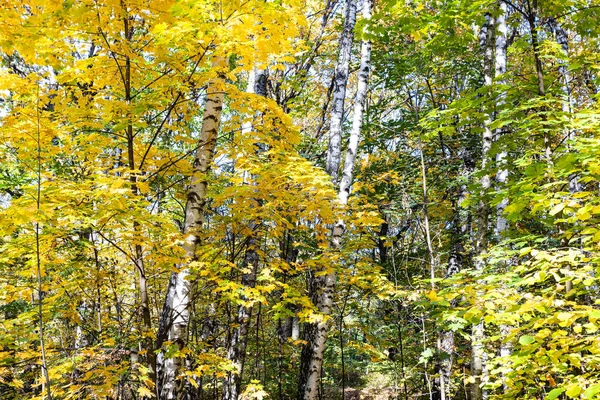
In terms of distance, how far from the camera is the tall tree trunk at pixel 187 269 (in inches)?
157

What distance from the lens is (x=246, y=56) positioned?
354 cm

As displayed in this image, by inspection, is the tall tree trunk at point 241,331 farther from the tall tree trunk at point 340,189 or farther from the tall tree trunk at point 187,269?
the tall tree trunk at point 187,269

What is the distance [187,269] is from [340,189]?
3288 mm

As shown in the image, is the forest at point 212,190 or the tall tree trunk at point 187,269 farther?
the tall tree trunk at point 187,269

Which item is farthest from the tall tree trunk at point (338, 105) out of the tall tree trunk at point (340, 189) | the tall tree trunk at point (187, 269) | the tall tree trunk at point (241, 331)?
the tall tree trunk at point (187, 269)

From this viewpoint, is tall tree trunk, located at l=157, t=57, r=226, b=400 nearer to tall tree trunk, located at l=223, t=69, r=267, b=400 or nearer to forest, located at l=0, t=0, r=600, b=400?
forest, located at l=0, t=0, r=600, b=400

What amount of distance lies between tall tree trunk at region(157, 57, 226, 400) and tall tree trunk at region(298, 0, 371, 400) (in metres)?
2.40

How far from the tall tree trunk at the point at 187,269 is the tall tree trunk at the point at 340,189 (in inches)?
94.3

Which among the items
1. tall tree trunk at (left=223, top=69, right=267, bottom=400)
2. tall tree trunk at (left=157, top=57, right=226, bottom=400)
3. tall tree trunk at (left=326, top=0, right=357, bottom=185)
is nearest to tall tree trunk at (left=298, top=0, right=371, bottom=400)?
tall tree trunk at (left=326, top=0, right=357, bottom=185)

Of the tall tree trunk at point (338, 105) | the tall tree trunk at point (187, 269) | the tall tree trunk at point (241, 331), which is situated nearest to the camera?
the tall tree trunk at point (187, 269)

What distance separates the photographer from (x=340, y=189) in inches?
254

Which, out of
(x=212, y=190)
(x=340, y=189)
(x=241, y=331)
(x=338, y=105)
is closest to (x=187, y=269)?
(x=212, y=190)

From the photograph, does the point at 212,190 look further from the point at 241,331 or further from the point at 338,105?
the point at 338,105

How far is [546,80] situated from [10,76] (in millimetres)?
5813
